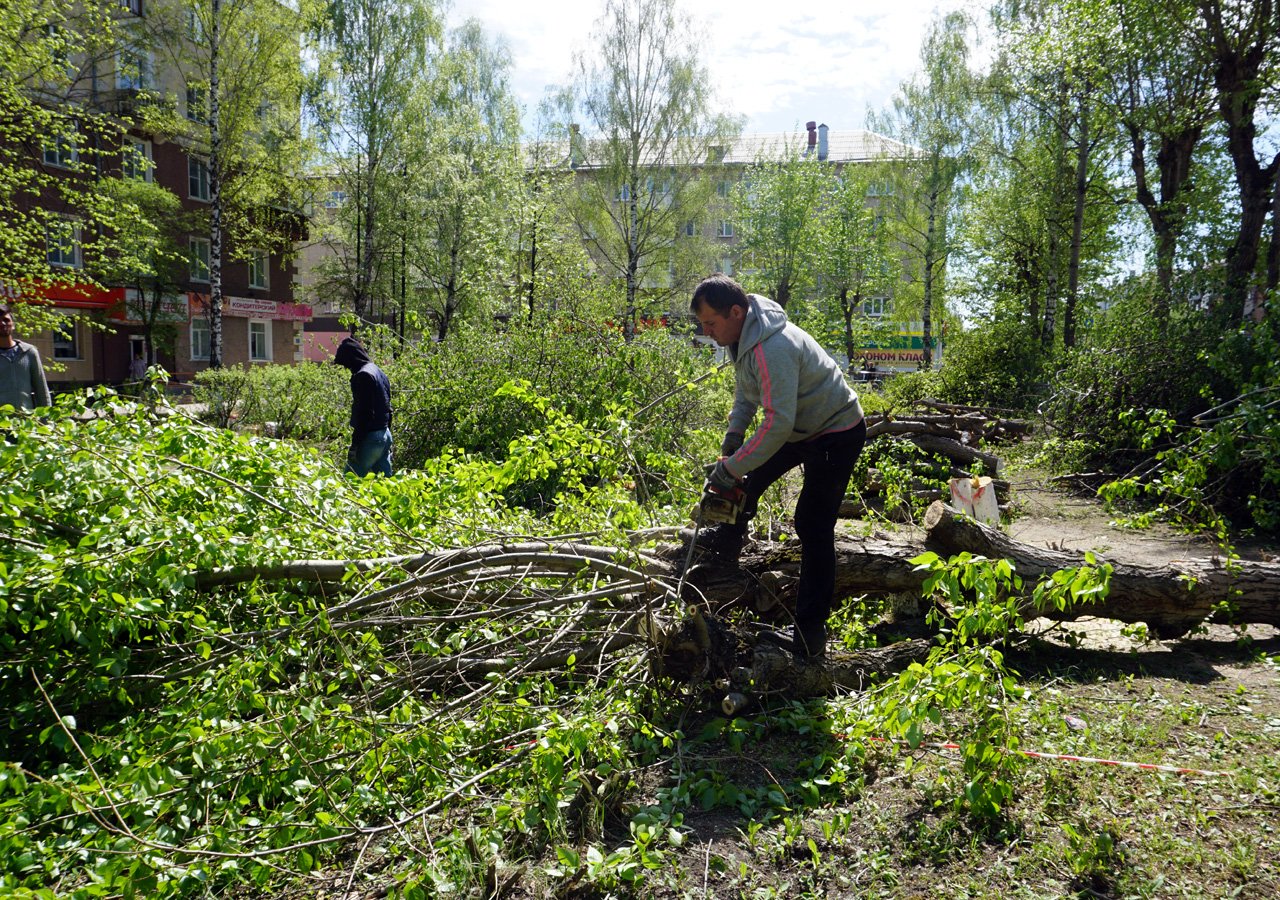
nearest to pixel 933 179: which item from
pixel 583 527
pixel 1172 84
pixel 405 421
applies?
pixel 1172 84

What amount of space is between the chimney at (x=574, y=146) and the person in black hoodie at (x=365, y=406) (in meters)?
24.7

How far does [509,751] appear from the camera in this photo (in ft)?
9.87

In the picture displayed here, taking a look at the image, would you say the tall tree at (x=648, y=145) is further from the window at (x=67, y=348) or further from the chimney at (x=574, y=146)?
the window at (x=67, y=348)

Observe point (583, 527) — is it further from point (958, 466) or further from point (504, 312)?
point (504, 312)

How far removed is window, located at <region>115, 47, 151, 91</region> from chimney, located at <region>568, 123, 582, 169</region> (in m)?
13.0

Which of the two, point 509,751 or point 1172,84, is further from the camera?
point 1172,84

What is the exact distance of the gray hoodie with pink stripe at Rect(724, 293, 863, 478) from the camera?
362cm

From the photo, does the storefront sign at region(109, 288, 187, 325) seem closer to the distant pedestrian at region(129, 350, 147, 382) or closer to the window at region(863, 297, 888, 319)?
the distant pedestrian at region(129, 350, 147, 382)

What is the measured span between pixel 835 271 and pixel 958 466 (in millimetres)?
25115

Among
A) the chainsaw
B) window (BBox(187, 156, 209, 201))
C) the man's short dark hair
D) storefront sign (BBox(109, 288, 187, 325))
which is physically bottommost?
the chainsaw

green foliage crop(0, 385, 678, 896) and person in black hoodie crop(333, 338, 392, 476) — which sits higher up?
person in black hoodie crop(333, 338, 392, 476)

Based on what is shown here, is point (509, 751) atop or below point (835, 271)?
below

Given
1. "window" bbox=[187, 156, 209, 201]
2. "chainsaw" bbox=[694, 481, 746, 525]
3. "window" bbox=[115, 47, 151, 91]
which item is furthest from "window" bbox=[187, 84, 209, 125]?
"chainsaw" bbox=[694, 481, 746, 525]

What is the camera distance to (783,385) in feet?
11.9
